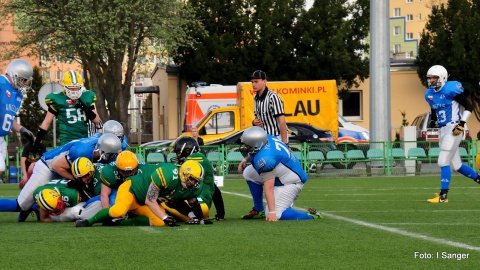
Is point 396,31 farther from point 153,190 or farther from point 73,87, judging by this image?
point 153,190

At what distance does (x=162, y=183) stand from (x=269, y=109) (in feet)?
8.92

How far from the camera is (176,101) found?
52.7 m

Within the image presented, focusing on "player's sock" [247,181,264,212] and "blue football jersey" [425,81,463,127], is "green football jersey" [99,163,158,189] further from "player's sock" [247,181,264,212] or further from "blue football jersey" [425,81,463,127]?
"blue football jersey" [425,81,463,127]

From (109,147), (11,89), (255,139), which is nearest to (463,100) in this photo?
(255,139)

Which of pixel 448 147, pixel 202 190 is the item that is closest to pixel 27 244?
pixel 202 190

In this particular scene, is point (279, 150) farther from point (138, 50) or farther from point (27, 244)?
point (138, 50)

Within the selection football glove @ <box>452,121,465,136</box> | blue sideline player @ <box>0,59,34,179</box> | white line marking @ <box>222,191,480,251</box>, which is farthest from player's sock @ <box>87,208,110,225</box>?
football glove @ <box>452,121,465,136</box>

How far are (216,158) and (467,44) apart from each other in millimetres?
28583

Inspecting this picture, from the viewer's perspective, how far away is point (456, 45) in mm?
51844

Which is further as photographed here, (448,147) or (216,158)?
(216,158)

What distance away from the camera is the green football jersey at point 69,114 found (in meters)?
13.8

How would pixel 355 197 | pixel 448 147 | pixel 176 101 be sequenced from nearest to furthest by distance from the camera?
pixel 448 147 < pixel 355 197 < pixel 176 101

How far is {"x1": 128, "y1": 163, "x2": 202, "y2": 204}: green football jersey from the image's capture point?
1127 centimetres

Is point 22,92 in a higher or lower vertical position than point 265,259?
higher
